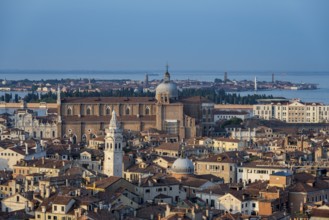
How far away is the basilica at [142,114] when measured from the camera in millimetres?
50688

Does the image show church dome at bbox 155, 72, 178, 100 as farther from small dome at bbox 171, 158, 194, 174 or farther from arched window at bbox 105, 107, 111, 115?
small dome at bbox 171, 158, 194, 174

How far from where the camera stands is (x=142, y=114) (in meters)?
52.8

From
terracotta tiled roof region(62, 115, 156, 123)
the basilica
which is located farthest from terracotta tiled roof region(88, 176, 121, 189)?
terracotta tiled roof region(62, 115, 156, 123)

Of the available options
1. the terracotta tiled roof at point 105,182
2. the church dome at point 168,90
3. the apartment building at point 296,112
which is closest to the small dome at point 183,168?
the terracotta tiled roof at point 105,182

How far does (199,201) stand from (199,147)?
15.6m

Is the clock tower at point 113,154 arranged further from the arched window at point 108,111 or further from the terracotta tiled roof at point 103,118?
the arched window at point 108,111

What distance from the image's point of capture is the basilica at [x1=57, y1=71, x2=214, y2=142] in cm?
5069

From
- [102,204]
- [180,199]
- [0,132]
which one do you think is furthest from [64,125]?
[102,204]

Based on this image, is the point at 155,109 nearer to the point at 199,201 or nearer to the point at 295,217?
the point at 199,201

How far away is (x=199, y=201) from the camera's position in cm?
2472

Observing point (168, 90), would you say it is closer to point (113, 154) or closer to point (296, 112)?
point (296, 112)

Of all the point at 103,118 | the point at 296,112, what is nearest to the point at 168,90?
the point at 103,118

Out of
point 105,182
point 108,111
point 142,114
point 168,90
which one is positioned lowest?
point 142,114

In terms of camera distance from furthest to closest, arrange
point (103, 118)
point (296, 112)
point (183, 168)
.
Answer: point (296, 112) → point (103, 118) → point (183, 168)
